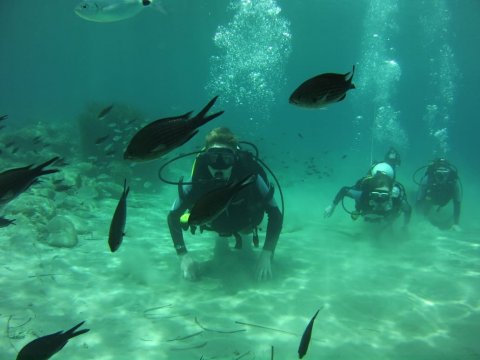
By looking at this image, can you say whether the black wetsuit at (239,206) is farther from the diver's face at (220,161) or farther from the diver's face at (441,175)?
the diver's face at (441,175)

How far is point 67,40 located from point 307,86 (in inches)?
5689

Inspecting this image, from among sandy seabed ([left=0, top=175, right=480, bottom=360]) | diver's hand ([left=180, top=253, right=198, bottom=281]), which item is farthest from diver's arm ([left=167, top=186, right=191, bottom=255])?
sandy seabed ([left=0, top=175, right=480, bottom=360])

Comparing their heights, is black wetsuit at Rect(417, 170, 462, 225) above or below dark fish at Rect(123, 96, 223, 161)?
below

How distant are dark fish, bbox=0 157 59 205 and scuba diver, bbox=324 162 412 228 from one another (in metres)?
7.43

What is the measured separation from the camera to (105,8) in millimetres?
4688

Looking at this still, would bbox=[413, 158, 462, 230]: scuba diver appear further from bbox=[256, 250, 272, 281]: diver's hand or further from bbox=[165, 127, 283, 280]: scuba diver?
bbox=[256, 250, 272, 281]: diver's hand

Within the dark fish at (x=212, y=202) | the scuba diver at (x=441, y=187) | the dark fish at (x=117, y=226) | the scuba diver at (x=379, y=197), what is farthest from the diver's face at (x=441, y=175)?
the dark fish at (x=117, y=226)

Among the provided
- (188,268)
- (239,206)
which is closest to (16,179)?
(239,206)

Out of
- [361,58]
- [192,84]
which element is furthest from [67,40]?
[361,58]

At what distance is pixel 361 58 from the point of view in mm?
68438

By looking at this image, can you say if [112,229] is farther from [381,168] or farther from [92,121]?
[92,121]

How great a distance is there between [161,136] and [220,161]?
347 centimetres

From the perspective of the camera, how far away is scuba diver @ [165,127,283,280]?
207 inches

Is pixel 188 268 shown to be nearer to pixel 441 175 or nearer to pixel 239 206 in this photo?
pixel 239 206
